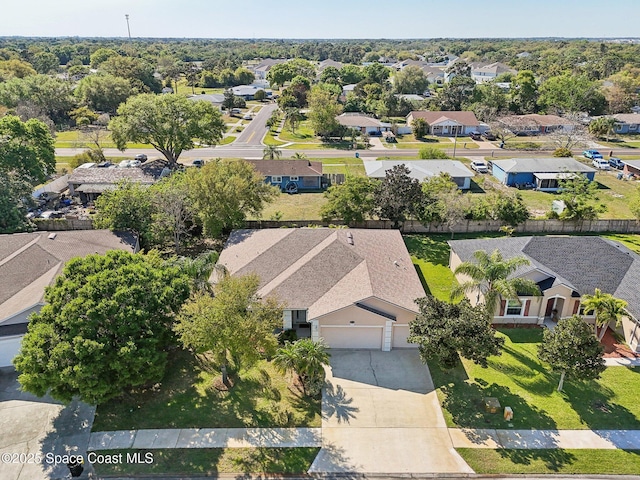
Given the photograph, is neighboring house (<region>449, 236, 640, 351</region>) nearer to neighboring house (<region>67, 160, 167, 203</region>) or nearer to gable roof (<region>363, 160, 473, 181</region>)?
gable roof (<region>363, 160, 473, 181</region>)

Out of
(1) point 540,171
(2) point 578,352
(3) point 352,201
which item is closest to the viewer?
(2) point 578,352

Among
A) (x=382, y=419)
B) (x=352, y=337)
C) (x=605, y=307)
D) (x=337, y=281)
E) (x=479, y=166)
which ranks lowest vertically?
(x=382, y=419)

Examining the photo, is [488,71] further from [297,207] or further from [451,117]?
[297,207]

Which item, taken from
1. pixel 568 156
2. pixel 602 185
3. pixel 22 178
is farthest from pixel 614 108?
pixel 22 178

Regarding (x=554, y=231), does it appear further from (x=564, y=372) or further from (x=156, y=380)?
(x=156, y=380)

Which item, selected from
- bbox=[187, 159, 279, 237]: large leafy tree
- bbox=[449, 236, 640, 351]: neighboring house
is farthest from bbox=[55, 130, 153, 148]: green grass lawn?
bbox=[449, 236, 640, 351]: neighboring house

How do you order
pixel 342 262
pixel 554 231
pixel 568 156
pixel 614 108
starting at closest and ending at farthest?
pixel 342 262 < pixel 554 231 < pixel 568 156 < pixel 614 108

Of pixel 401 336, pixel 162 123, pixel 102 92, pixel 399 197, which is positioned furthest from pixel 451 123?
pixel 102 92
